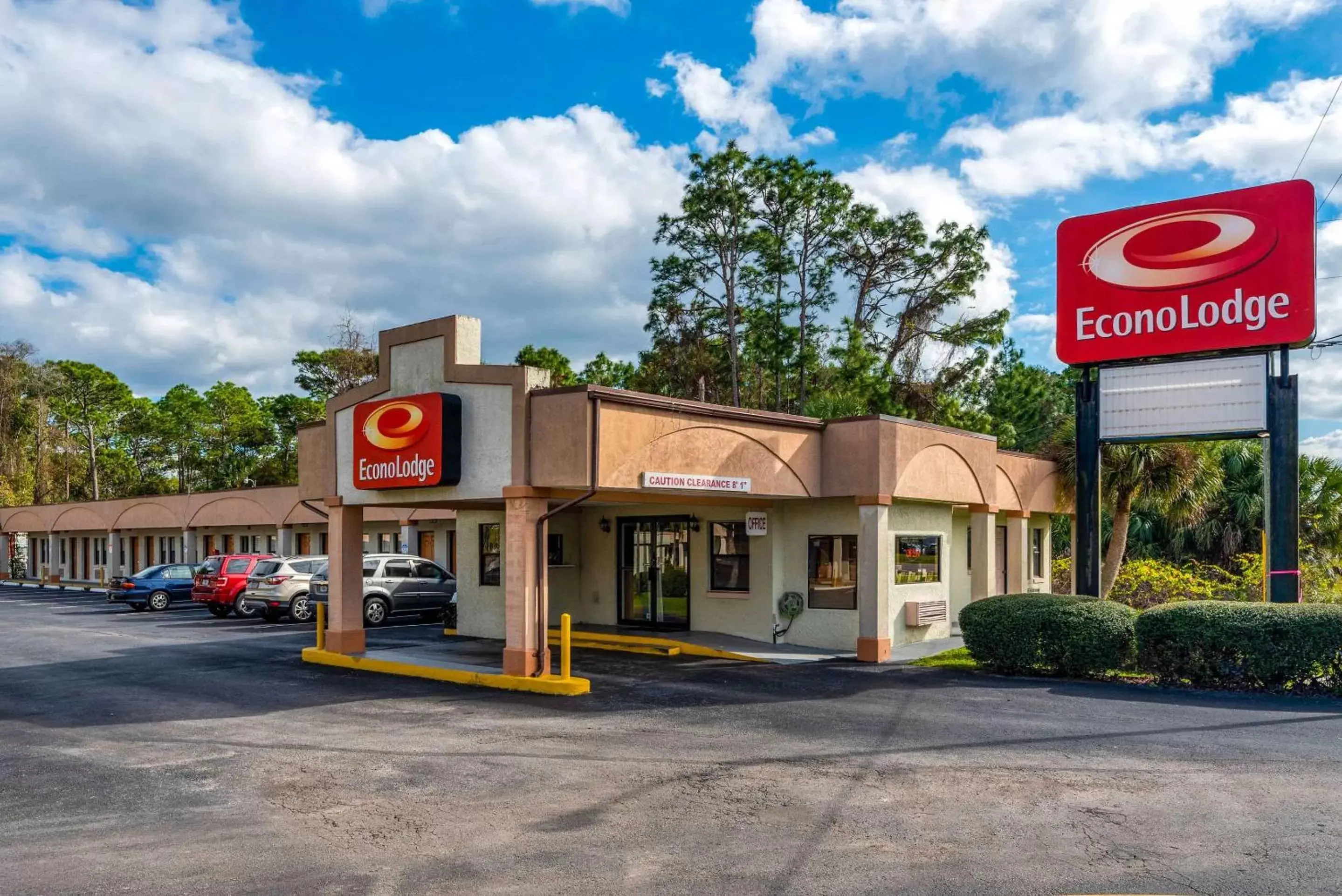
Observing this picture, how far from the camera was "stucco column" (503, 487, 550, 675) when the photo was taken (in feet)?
49.2

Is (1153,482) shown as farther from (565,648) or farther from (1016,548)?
(565,648)

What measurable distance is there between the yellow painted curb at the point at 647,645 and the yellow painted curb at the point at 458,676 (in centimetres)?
357

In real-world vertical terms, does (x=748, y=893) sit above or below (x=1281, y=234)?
below

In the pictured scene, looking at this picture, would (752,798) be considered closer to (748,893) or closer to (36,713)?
(748,893)

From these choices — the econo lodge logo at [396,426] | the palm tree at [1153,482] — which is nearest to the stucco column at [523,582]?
the econo lodge logo at [396,426]

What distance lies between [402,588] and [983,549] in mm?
13600

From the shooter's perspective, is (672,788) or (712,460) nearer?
(672,788)

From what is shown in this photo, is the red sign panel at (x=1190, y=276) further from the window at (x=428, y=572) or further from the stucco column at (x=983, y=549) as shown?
the window at (x=428, y=572)

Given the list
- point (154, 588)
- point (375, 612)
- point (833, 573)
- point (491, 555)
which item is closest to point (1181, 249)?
point (833, 573)

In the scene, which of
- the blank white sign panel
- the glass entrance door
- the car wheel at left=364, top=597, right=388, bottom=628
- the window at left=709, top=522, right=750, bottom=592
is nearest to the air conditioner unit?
the window at left=709, top=522, right=750, bottom=592

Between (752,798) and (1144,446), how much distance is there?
57.7ft

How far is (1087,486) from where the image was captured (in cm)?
1809

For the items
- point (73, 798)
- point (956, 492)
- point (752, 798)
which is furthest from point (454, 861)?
point (956, 492)

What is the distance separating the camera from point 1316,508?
1013 inches
